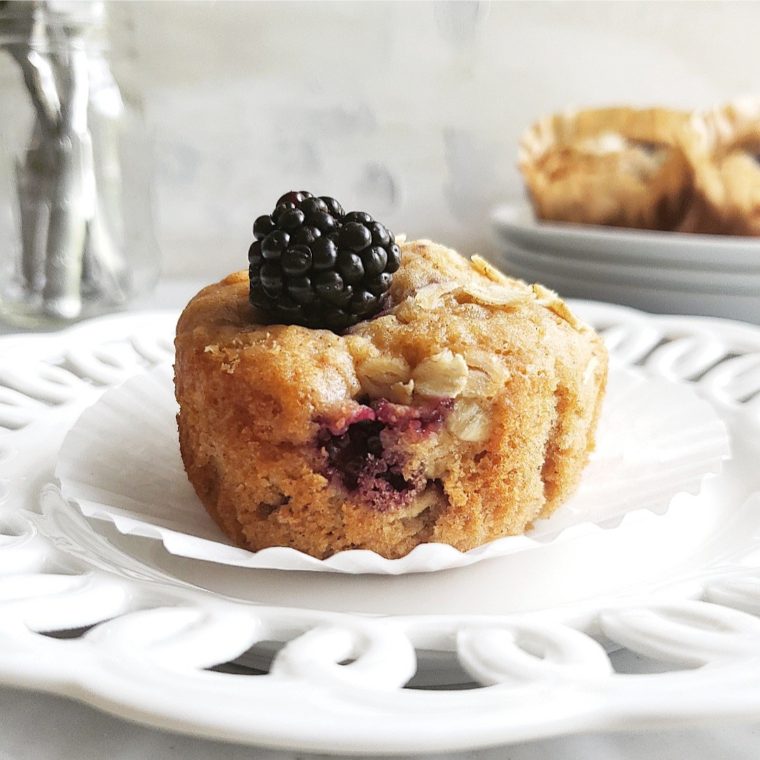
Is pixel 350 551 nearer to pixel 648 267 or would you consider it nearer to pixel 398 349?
pixel 398 349

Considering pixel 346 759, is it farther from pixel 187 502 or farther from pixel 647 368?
pixel 647 368

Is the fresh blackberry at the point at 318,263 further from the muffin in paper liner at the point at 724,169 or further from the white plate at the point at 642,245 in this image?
the muffin in paper liner at the point at 724,169

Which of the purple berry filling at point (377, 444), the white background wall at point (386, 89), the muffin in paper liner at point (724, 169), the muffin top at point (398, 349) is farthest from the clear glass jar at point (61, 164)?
the muffin in paper liner at point (724, 169)

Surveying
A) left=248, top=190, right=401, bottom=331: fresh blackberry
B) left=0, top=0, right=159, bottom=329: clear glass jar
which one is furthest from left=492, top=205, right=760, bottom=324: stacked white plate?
left=248, top=190, right=401, bottom=331: fresh blackberry

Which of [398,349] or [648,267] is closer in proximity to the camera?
[398,349]

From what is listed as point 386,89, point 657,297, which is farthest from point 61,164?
point 657,297

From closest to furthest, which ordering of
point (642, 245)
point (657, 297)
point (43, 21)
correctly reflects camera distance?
point (43, 21) < point (642, 245) < point (657, 297)

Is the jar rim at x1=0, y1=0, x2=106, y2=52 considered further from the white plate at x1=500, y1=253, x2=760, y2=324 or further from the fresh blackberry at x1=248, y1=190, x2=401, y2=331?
the white plate at x1=500, y1=253, x2=760, y2=324

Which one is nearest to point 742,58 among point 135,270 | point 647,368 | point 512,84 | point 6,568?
point 512,84
